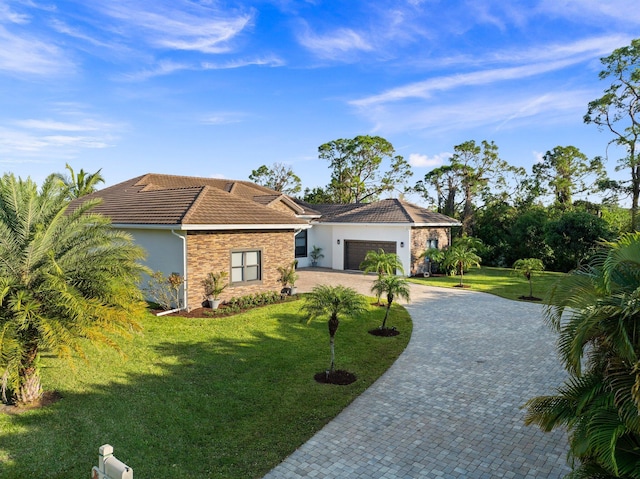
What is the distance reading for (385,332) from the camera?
12.6m

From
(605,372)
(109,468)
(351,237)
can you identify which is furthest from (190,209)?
(605,372)

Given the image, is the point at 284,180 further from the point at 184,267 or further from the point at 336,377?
the point at 336,377

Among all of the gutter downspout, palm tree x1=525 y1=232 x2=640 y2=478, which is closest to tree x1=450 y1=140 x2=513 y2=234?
the gutter downspout

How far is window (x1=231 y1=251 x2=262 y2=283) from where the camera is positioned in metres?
15.9

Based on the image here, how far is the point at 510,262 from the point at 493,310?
→ 675 inches

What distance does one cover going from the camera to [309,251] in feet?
92.3

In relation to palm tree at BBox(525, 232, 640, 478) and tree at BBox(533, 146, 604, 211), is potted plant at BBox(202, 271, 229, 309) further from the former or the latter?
tree at BBox(533, 146, 604, 211)

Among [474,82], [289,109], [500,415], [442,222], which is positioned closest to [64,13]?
[289,109]

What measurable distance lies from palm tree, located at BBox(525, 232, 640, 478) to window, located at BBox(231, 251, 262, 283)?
1269 cm

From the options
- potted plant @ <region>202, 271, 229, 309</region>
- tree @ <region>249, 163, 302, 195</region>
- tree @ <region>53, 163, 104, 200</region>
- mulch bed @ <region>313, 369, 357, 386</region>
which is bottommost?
mulch bed @ <region>313, 369, 357, 386</region>

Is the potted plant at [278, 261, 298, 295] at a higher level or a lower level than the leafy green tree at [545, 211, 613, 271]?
lower

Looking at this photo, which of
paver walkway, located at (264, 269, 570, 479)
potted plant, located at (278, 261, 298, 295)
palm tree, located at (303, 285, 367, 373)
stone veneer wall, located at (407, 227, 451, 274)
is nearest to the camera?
paver walkway, located at (264, 269, 570, 479)

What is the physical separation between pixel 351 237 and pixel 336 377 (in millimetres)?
17863

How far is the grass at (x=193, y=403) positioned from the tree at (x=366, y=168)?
37096 millimetres
